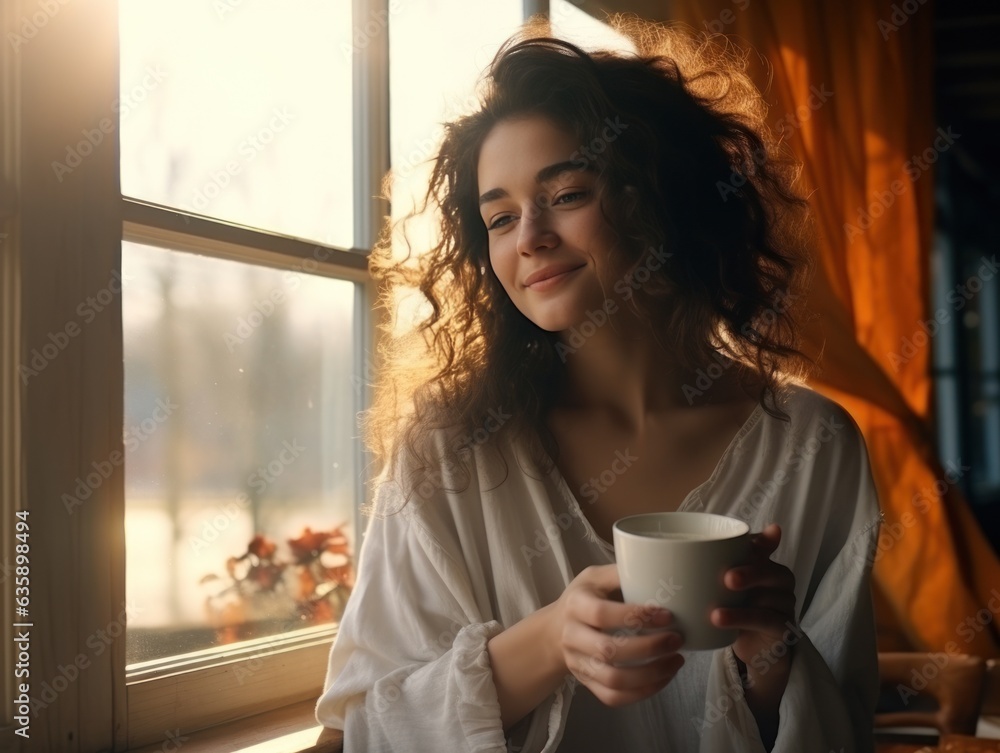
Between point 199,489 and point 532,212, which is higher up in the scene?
point 532,212

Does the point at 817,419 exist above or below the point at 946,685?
above

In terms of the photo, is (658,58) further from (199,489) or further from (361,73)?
(199,489)

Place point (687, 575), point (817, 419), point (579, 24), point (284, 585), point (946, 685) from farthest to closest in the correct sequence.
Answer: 1. point (579, 24)
2. point (946, 685)
3. point (284, 585)
4. point (817, 419)
5. point (687, 575)

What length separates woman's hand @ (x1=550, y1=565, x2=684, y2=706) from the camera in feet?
2.33

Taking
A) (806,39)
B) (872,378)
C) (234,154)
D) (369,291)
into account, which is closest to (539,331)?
(369,291)

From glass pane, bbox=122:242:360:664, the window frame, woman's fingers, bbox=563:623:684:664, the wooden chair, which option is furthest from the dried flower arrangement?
the wooden chair

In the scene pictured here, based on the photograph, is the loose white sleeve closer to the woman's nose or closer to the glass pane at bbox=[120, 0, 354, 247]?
the woman's nose

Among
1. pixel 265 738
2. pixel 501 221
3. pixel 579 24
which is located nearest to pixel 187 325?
pixel 501 221

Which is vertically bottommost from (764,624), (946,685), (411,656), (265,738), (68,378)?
(946,685)

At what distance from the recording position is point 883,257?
2572 millimetres

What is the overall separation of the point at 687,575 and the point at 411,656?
0.48m

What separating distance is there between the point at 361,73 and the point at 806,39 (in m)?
1.53

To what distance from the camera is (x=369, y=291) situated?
1.50 m

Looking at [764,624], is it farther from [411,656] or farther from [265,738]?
[265,738]
